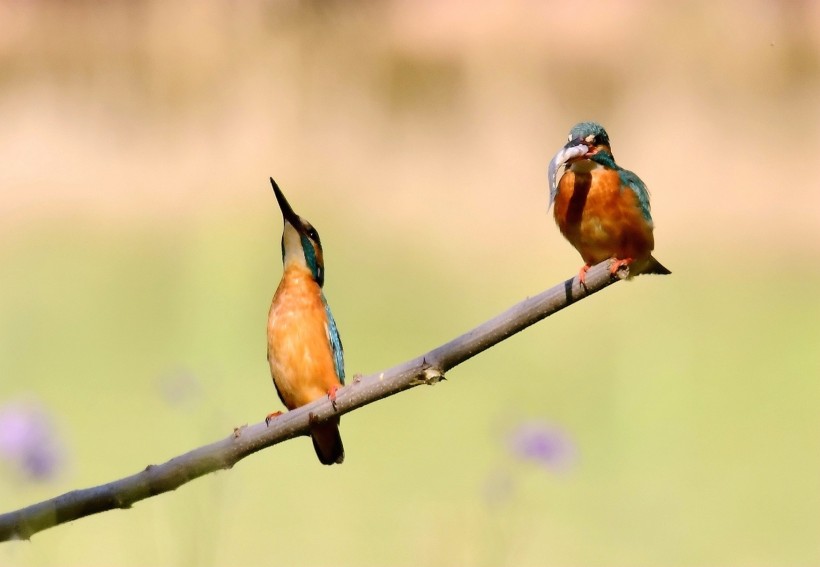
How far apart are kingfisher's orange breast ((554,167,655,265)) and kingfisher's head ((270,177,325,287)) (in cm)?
39

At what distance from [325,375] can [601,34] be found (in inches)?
50.5

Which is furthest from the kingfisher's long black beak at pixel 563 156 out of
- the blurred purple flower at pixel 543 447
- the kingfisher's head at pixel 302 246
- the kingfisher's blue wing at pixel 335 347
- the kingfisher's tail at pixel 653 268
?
the blurred purple flower at pixel 543 447

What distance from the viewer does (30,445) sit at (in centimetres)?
126

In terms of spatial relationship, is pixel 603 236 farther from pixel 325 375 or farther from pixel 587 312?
pixel 587 312

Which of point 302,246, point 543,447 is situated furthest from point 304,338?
point 543,447

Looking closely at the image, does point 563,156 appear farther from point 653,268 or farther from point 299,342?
point 299,342

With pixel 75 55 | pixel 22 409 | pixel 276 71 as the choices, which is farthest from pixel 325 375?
pixel 75 55

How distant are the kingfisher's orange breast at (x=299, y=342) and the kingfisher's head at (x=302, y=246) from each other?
0.01 meters

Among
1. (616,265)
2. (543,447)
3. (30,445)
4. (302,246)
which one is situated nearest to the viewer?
(616,265)

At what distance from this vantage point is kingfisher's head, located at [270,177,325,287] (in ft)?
4.77

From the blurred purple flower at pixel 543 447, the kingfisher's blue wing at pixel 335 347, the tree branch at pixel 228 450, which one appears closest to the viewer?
the tree branch at pixel 228 450

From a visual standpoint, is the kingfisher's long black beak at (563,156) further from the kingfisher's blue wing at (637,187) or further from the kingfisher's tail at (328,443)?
the kingfisher's tail at (328,443)

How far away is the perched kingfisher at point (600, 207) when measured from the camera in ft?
3.81

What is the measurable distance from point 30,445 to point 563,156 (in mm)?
728
